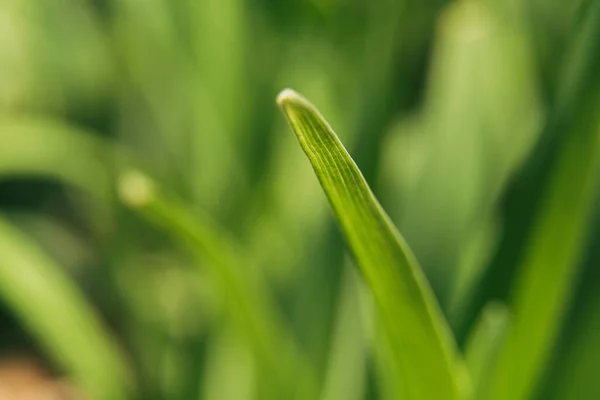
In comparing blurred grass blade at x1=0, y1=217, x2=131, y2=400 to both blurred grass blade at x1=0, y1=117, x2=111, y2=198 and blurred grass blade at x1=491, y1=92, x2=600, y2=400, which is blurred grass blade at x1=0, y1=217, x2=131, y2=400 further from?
blurred grass blade at x1=491, y1=92, x2=600, y2=400

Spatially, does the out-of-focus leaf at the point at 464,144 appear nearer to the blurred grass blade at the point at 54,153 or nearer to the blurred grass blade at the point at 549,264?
the blurred grass blade at the point at 549,264

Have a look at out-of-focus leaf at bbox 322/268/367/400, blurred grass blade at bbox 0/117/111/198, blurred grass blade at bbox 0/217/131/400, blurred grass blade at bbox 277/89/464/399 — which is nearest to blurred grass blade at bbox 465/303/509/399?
blurred grass blade at bbox 277/89/464/399

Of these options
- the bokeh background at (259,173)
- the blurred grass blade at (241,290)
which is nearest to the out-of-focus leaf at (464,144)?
the bokeh background at (259,173)

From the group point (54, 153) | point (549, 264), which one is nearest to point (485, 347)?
point (549, 264)

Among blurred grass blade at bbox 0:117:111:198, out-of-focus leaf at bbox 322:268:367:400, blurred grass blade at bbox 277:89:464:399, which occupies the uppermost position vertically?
blurred grass blade at bbox 0:117:111:198

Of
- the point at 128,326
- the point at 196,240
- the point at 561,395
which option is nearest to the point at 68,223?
the point at 128,326

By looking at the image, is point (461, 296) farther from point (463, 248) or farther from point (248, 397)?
point (248, 397)
